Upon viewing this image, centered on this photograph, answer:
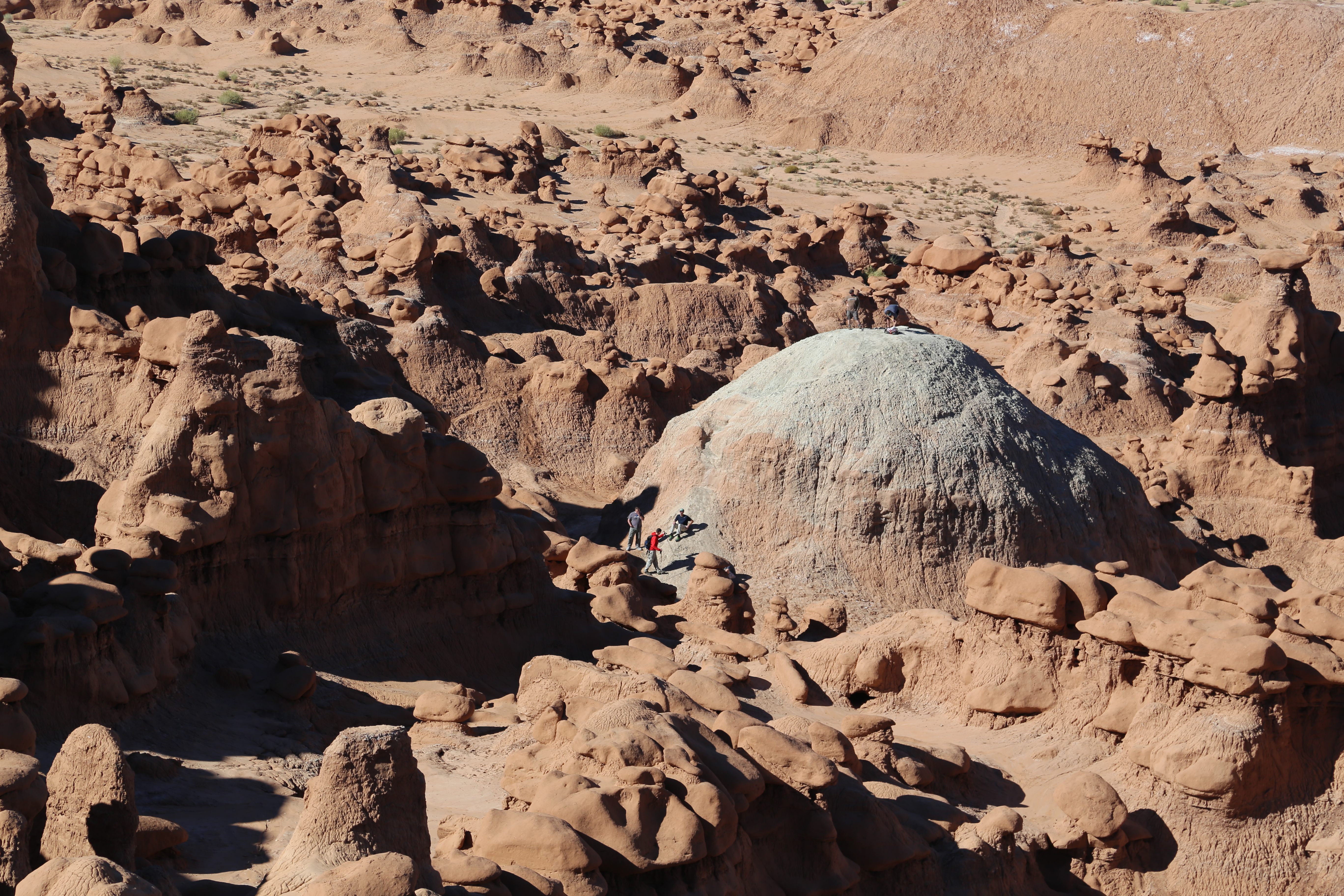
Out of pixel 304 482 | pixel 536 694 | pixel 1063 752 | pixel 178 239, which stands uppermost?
pixel 178 239

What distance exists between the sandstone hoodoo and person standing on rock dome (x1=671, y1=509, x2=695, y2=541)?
3 centimetres

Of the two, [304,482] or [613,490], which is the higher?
[304,482]

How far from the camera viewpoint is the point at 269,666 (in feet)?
36.1

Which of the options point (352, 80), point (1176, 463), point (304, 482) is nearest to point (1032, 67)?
point (352, 80)

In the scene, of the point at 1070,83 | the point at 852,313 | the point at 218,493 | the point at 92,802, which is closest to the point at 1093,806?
the point at 92,802

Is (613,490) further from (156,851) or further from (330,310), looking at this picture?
(156,851)

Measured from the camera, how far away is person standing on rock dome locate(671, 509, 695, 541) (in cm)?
1600

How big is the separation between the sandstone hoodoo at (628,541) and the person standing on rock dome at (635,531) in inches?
Result: 2.2

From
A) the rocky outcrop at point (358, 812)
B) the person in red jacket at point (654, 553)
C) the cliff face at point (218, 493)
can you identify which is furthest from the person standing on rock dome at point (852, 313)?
the rocky outcrop at point (358, 812)

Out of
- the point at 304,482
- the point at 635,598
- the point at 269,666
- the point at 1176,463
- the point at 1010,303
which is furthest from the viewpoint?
the point at 1010,303

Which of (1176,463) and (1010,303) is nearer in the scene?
(1176,463)

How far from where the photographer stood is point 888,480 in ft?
51.0

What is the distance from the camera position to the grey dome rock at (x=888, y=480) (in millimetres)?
15523

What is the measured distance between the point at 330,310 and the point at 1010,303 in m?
15.8
